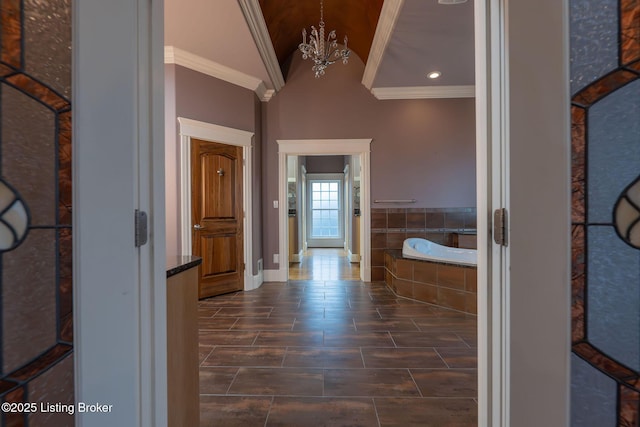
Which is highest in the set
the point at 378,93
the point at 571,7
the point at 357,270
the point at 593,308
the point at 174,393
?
the point at 378,93

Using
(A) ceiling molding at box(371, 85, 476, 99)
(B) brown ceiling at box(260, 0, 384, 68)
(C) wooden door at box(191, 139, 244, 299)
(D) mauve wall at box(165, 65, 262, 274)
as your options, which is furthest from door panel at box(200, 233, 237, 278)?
(A) ceiling molding at box(371, 85, 476, 99)

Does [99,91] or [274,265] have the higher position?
[99,91]

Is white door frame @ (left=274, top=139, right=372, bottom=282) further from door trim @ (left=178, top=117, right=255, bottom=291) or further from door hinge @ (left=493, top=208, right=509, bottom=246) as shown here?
door hinge @ (left=493, top=208, right=509, bottom=246)

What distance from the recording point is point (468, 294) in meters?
3.07

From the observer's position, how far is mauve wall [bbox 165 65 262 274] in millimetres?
3402

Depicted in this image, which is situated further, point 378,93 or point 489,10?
point 378,93

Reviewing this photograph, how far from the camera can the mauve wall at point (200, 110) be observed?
3.40m

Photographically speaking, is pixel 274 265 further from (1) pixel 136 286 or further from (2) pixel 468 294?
(1) pixel 136 286

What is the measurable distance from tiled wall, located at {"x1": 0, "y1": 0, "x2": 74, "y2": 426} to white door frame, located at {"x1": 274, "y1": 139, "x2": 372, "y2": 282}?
3995 millimetres

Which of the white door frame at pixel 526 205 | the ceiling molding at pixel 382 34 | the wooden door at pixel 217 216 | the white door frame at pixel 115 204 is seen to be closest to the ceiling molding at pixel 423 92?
the ceiling molding at pixel 382 34

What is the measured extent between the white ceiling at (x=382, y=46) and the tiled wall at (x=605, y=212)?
259cm

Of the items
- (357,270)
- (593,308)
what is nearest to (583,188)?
(593,308)

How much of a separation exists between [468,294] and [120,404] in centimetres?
318

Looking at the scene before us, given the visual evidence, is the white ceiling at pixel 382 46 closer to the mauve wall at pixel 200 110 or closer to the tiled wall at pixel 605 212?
the mauve wall at pixel 200 110
